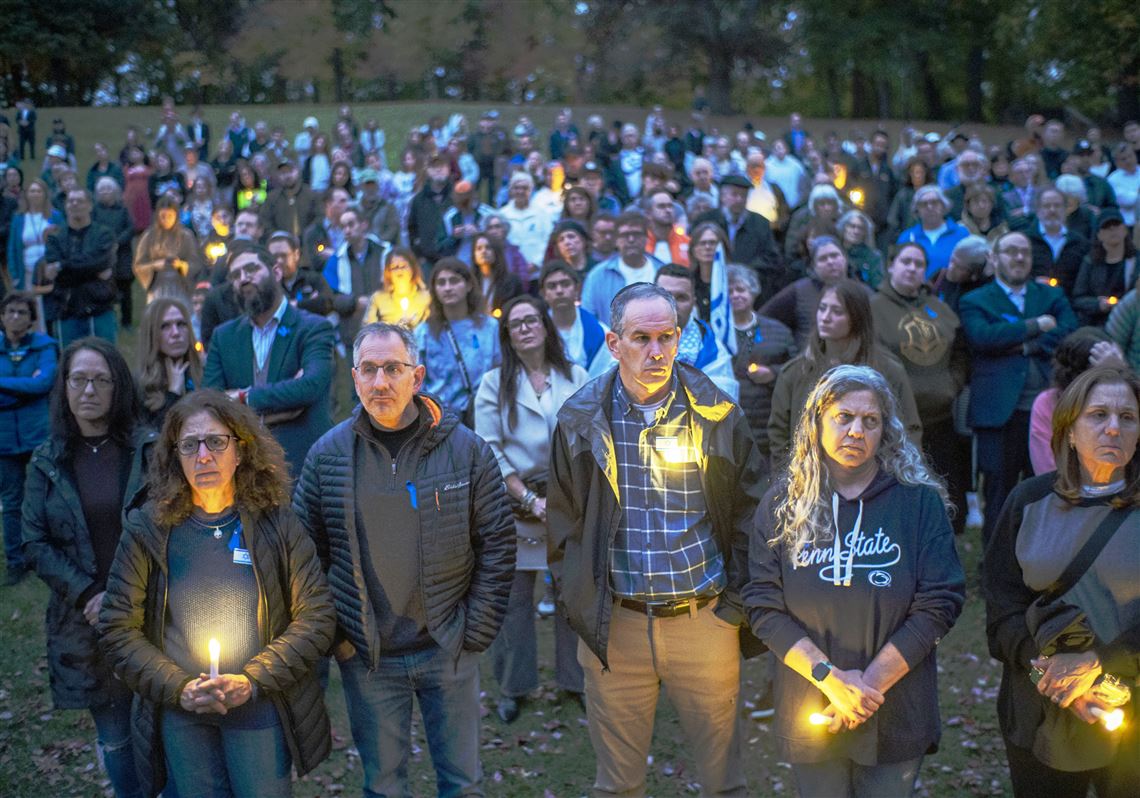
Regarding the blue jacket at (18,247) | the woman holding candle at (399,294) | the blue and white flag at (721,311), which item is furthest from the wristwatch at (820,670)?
the blue jacket at (18,247)

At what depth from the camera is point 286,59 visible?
1495 inches

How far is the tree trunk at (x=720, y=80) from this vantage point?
40.1 m

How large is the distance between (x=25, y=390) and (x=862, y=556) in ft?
18.3

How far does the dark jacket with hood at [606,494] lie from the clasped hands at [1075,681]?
96 centimetres

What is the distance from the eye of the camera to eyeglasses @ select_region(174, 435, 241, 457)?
12.1 feet

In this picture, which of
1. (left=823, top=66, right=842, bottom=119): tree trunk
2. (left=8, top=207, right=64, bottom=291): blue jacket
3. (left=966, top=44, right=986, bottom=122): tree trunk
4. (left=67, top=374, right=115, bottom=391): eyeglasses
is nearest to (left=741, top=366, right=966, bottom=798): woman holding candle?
(left=67, top=374, right=115, bottom=391): eyeglasses

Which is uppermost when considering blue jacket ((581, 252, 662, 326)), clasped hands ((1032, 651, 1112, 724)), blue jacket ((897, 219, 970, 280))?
blue jacket ((897, 219, 970, 280))

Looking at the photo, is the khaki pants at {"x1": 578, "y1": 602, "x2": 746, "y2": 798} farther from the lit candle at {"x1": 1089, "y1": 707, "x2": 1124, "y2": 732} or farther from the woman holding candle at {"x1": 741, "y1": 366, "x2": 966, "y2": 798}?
the lit candle at {"x1": 1089, "y1": 707, "x2": 1124, "y2": 732}

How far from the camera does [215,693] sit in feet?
11.5

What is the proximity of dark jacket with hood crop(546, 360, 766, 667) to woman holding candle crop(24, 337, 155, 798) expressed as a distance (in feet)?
5.45

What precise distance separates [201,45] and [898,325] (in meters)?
31.4

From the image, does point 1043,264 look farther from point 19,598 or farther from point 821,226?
point 19,598

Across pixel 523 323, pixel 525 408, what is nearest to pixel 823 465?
pixel 525 408

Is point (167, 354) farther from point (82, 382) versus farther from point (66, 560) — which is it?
point (66, 560)
